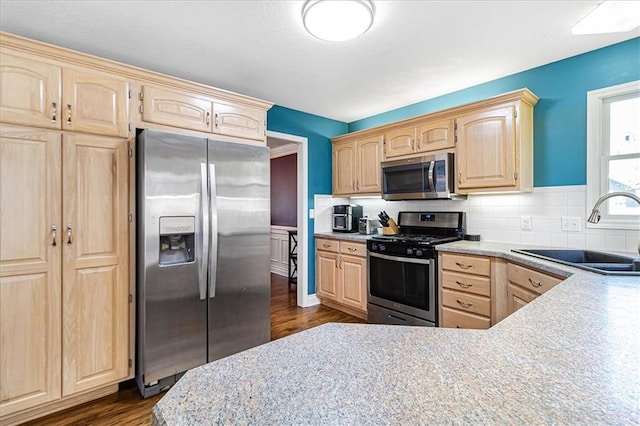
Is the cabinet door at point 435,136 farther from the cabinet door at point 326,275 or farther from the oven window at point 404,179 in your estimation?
the cabinet door at point 326,275

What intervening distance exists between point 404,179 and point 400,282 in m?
1.07

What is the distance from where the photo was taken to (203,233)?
2275 millimetres

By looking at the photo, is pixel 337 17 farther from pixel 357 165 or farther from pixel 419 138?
pixel 357 165

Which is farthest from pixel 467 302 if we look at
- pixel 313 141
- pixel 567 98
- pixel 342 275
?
pixel 313 141

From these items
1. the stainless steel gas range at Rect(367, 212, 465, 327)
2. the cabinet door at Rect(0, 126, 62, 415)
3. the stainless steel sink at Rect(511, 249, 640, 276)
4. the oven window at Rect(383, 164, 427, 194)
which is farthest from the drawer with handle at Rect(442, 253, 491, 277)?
the cabinet door at Rect(0, 126, 62, 415)

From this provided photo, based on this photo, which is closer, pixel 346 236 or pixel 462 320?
pixel 462 320

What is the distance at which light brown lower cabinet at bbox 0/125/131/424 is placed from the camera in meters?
Answer: 1.79

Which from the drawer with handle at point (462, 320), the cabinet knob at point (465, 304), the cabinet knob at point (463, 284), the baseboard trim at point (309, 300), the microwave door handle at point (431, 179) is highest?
the microwave door handle at point (431, 179)

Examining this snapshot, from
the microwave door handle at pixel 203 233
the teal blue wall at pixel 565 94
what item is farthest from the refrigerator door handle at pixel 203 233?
the teal blue wall at pixel 565 94

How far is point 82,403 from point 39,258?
100 cm

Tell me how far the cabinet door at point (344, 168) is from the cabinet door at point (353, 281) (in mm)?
907

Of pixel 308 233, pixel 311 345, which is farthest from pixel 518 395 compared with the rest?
pixel 308 233

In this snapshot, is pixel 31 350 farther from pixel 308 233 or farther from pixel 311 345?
pixel 308 233

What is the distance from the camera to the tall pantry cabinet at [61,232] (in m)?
1.79
